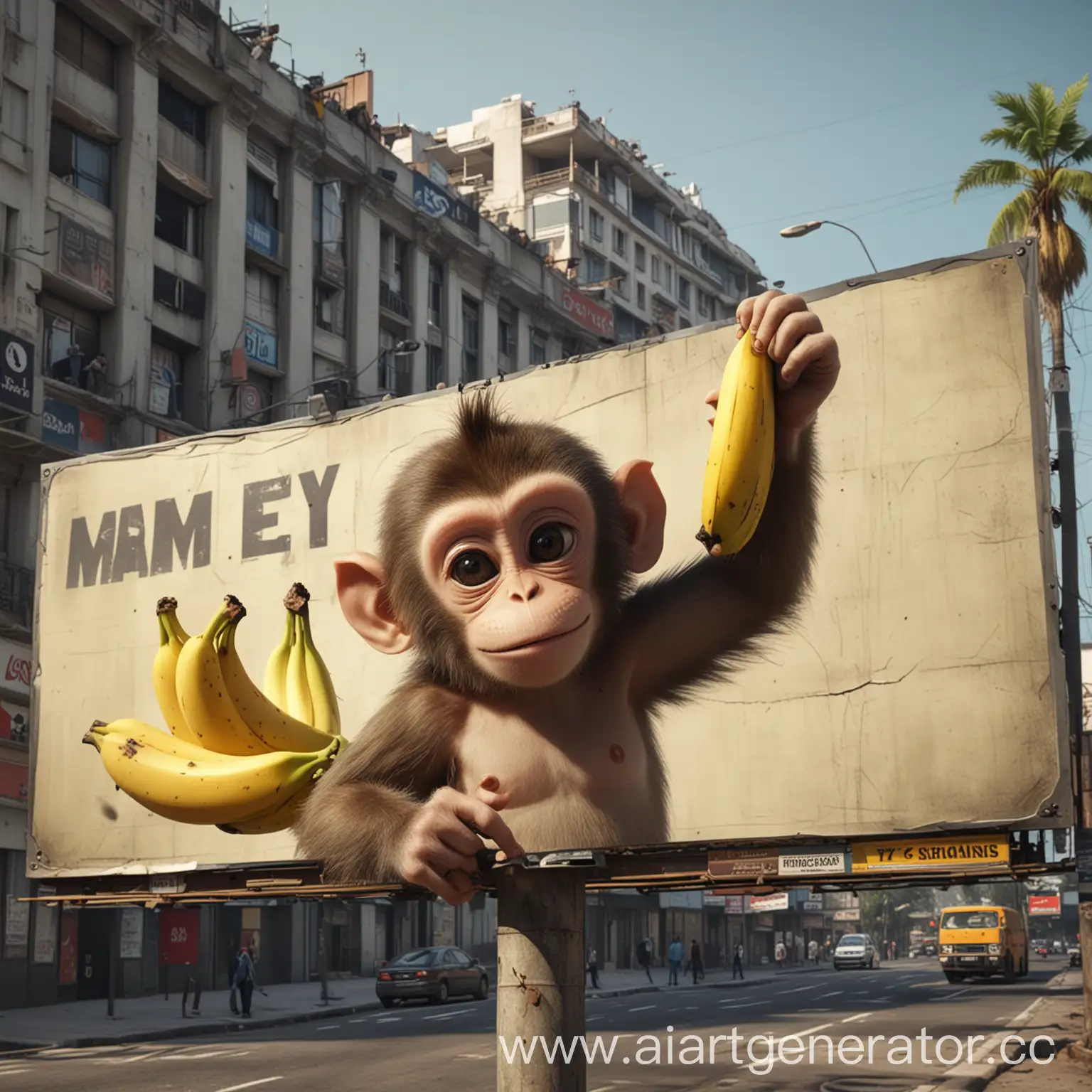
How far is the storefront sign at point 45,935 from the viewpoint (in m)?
24.7

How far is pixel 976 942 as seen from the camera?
36.3m

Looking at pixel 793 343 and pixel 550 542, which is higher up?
pixel 793 343

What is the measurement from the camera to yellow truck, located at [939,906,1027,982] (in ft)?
119

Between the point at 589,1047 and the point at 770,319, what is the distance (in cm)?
1417

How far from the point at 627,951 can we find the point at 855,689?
47.1 m

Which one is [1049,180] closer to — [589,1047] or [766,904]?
[589,1047]

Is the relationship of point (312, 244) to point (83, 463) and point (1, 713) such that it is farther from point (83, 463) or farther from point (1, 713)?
point (83, 463)

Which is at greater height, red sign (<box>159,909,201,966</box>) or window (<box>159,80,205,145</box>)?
window (<box>159,80,205,145</box>)

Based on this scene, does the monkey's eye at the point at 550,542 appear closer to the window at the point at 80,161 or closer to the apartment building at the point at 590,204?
the window at the point at 80,161

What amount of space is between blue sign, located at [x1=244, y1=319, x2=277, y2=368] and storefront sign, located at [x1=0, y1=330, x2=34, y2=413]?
6.54 metres

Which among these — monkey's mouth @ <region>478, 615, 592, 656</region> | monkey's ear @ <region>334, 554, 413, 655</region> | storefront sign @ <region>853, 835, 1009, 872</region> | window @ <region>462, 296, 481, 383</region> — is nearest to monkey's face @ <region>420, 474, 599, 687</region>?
monkey's mouth @ <region>478, 615, 592, 656</region>

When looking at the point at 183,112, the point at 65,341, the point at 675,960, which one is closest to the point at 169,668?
the point at 65,341

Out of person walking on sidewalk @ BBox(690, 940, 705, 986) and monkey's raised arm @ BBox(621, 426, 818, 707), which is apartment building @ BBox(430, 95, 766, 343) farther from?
monkey's raised arm @ BBox(621, 426, 818, 707)

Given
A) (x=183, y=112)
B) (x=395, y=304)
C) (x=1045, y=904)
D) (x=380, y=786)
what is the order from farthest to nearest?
1. (x=1045, y=904)
2. (x=395, y=304)
3. (x=183, y=112)
4. (x=380, y=786)
